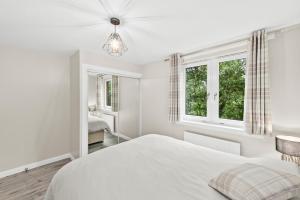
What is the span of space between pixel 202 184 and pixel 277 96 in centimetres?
163

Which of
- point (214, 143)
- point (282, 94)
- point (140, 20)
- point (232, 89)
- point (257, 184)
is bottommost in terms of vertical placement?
point (214, 143)

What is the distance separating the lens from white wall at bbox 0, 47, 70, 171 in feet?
8.00

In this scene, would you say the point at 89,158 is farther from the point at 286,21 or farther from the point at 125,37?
the point at 286,21

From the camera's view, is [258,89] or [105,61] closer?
[258,89]

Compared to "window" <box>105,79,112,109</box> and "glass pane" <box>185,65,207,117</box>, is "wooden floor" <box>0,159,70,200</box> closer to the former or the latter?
"window" <box>105,79,112,109</box>

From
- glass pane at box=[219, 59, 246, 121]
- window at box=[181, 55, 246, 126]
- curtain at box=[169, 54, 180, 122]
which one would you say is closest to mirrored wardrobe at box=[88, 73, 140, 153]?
curtain at box=[169, 54, 180, 122]

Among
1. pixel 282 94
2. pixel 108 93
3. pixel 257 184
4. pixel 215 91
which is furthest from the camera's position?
pixel 108 93

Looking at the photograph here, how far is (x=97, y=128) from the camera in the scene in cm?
299

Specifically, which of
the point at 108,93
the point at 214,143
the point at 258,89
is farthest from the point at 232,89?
the point at 108,93

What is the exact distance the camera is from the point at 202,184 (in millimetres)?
1078

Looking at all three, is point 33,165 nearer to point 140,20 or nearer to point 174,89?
point 174,89

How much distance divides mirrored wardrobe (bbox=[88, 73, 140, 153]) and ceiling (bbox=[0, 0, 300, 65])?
0.94 metres

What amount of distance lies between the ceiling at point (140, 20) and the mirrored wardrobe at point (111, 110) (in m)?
0.94

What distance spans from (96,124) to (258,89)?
2868 millimetres
